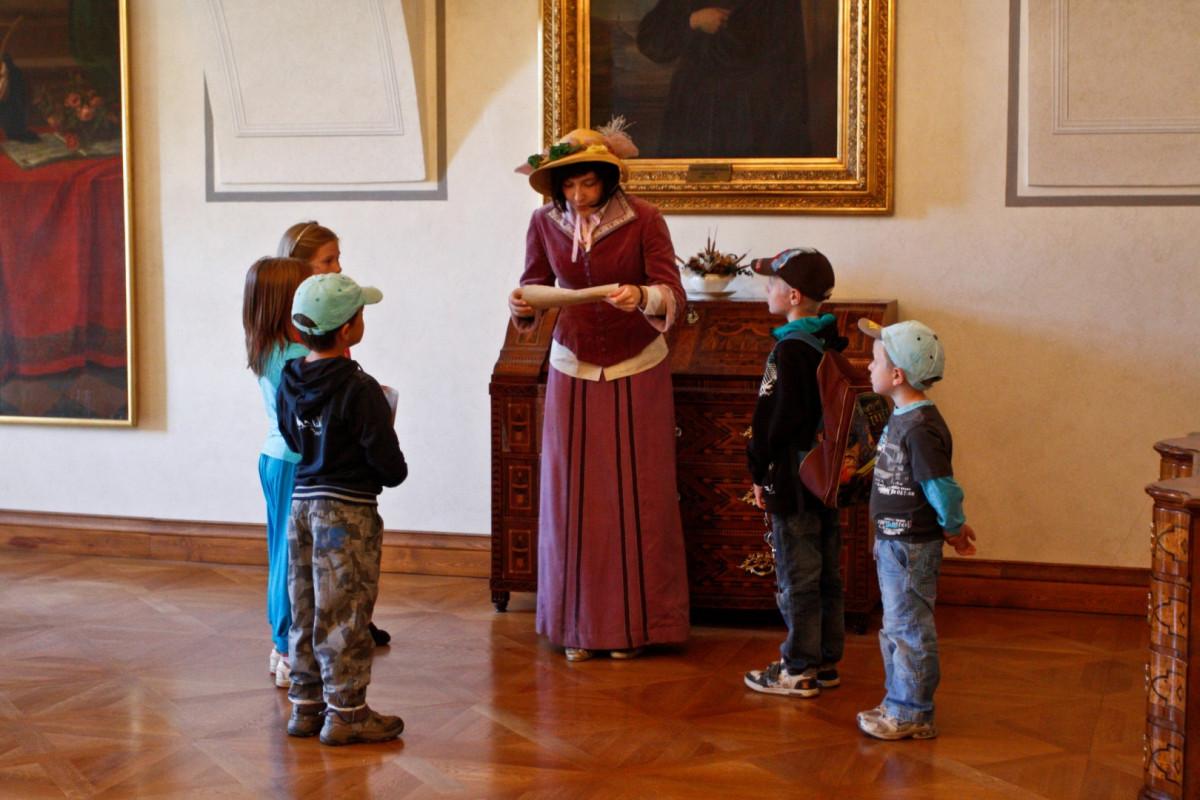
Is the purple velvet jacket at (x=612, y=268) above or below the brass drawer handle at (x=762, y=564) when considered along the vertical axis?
above

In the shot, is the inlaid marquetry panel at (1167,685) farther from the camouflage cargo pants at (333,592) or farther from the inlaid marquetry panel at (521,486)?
the inlaid marquetry panel at (521,486)

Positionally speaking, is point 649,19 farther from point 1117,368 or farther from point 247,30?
point 1117,368

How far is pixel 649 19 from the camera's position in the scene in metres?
6.46

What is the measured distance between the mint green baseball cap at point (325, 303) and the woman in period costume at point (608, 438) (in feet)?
3.84

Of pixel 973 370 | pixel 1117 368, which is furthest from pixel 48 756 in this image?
pixel 1117 368

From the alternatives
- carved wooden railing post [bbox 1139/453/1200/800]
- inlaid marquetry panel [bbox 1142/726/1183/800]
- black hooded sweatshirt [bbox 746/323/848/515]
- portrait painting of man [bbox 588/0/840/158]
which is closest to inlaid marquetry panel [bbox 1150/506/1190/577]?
carved wooden railing post [bbox 1139/453/1200/800]

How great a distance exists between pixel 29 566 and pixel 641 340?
11.9ft

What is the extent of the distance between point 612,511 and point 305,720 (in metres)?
1.48

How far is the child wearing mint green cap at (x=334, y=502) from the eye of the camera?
4.21 metres

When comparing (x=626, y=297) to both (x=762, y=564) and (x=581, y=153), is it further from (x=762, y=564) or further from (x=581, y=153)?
(x=762, y=564)

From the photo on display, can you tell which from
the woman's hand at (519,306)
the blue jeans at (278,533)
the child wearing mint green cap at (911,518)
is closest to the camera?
the child wearing mint green cap at (911,518)

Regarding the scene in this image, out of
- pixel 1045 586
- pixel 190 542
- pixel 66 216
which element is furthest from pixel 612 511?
pixel 66 216

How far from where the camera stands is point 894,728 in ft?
14.6

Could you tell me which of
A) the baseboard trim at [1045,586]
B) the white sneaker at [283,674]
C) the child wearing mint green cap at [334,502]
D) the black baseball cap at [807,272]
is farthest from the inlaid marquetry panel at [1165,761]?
the white sneaker at [283,674]
